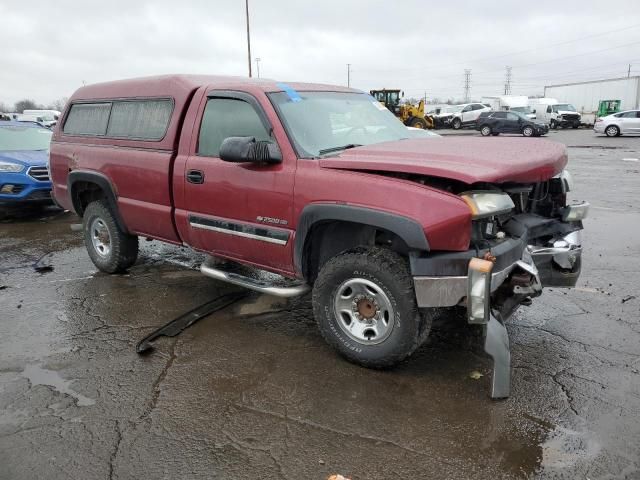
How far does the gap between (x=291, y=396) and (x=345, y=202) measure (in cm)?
127

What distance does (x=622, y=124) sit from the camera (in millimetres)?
28094

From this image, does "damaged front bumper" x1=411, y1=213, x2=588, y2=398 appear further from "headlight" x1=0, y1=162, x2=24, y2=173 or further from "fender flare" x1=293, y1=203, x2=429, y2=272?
"headlight" x1=0, y1=162, x2=24, y2=173

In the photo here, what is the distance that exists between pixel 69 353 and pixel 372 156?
2678 mm

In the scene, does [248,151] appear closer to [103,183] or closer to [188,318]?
[188,318]

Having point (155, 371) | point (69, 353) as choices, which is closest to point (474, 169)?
point (155, 371)

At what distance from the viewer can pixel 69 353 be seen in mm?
→ 3846

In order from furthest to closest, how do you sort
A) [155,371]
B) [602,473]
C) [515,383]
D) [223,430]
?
[155,371] → [515,383] → [223,430] → [602,473]

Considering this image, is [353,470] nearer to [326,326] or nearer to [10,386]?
[326,326]

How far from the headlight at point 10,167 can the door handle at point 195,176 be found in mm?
5945

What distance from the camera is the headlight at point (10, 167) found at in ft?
28.2

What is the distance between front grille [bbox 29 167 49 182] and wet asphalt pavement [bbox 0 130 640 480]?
437 centimetres

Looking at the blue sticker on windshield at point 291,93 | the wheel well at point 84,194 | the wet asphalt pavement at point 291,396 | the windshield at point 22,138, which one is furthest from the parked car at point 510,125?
the blue sticker on windshield at point 291,93

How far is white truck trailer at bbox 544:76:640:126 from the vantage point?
41531mm

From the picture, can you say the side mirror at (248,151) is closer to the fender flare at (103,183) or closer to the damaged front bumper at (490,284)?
the damaged front bumper at (490,284)
